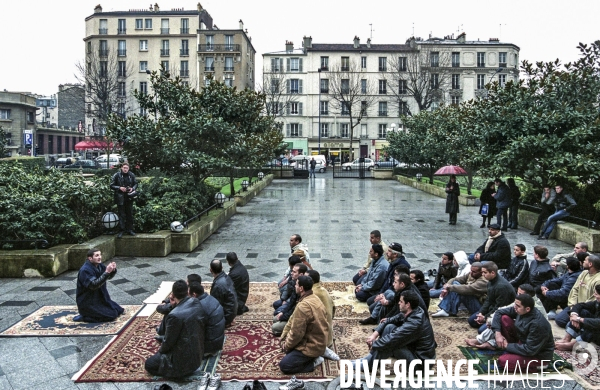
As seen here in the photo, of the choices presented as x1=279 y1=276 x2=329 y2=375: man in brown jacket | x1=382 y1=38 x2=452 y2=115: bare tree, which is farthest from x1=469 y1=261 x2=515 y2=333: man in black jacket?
x1=382 y1=38 x2=452 y2=115: bare tree

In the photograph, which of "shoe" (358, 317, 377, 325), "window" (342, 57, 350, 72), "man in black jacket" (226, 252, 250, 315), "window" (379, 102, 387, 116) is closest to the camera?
"shoe" (358, 317, 377, 325)

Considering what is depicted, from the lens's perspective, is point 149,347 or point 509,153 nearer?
point 149,347

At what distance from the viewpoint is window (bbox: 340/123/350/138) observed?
230ft

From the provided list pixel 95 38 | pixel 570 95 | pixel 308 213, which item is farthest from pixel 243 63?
pixel 570 95

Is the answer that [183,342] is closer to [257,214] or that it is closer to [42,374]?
[42,374]

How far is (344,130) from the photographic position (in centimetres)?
7031

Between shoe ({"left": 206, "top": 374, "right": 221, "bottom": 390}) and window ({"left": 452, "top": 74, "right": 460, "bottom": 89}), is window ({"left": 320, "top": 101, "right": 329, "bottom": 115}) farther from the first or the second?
shoe ({"left": 206, "top": 374, "right": 221, "bottom": 390})

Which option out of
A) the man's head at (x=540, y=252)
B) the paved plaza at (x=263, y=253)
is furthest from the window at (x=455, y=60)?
the man's head at (x=540, y=252)

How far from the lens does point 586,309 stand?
7.31m

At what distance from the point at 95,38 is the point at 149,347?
69813 mm

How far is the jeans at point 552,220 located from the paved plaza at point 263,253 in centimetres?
38

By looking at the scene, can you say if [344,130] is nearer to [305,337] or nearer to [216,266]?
[216,266]

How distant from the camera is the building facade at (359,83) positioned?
66750mm

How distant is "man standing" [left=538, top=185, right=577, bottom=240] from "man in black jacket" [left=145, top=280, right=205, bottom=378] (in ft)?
40.2
